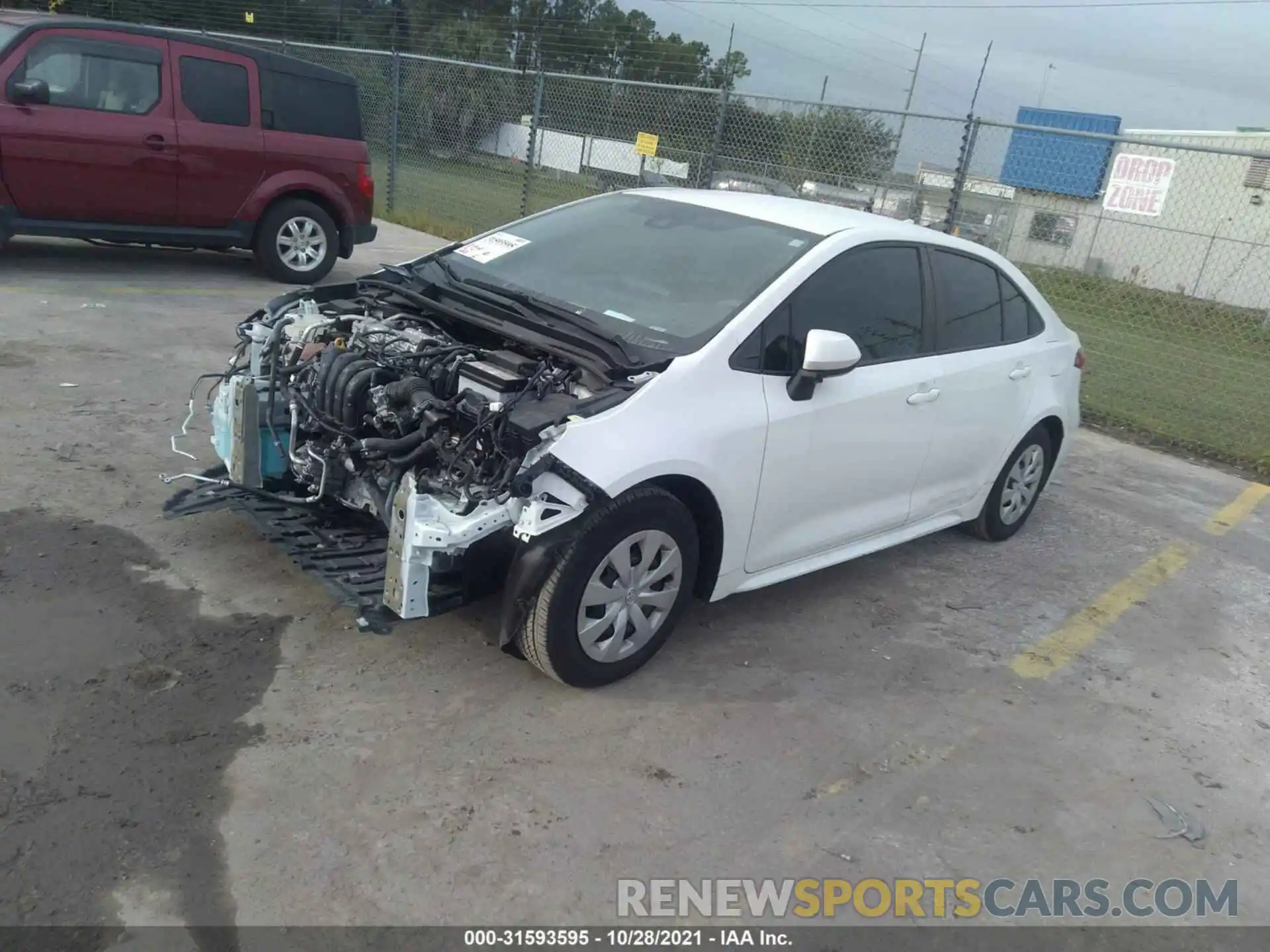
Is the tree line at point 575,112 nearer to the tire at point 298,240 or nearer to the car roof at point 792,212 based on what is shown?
the tire at point 298,240

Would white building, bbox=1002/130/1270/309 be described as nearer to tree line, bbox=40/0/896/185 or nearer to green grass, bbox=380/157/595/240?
tree line, bbox=40/0/896/185

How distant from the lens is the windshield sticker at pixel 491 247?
4.80 m

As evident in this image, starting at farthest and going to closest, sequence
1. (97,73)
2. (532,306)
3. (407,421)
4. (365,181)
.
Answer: (365,181)
(97,73)
(532,306)
(407,421)

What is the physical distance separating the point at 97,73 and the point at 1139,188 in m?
11.5

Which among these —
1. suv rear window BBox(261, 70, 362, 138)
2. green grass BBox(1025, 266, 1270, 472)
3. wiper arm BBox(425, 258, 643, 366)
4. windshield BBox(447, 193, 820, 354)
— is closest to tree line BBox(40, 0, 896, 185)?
green grass BBox(1025, 266, 1270, 472)

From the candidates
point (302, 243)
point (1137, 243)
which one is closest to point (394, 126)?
point (302, 243)

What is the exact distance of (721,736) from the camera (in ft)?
12.0

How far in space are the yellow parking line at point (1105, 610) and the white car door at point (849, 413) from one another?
85cm

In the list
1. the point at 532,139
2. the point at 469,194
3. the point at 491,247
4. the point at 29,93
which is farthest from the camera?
the point at 469,194

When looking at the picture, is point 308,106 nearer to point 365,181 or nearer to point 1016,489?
point 365,181

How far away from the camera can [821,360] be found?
3.85 meters

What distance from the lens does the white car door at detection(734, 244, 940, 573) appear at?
4.04 m

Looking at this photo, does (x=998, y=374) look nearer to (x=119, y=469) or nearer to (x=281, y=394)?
(x=281, y=394)

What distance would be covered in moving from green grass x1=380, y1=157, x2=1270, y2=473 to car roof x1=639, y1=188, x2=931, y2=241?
198 inches
